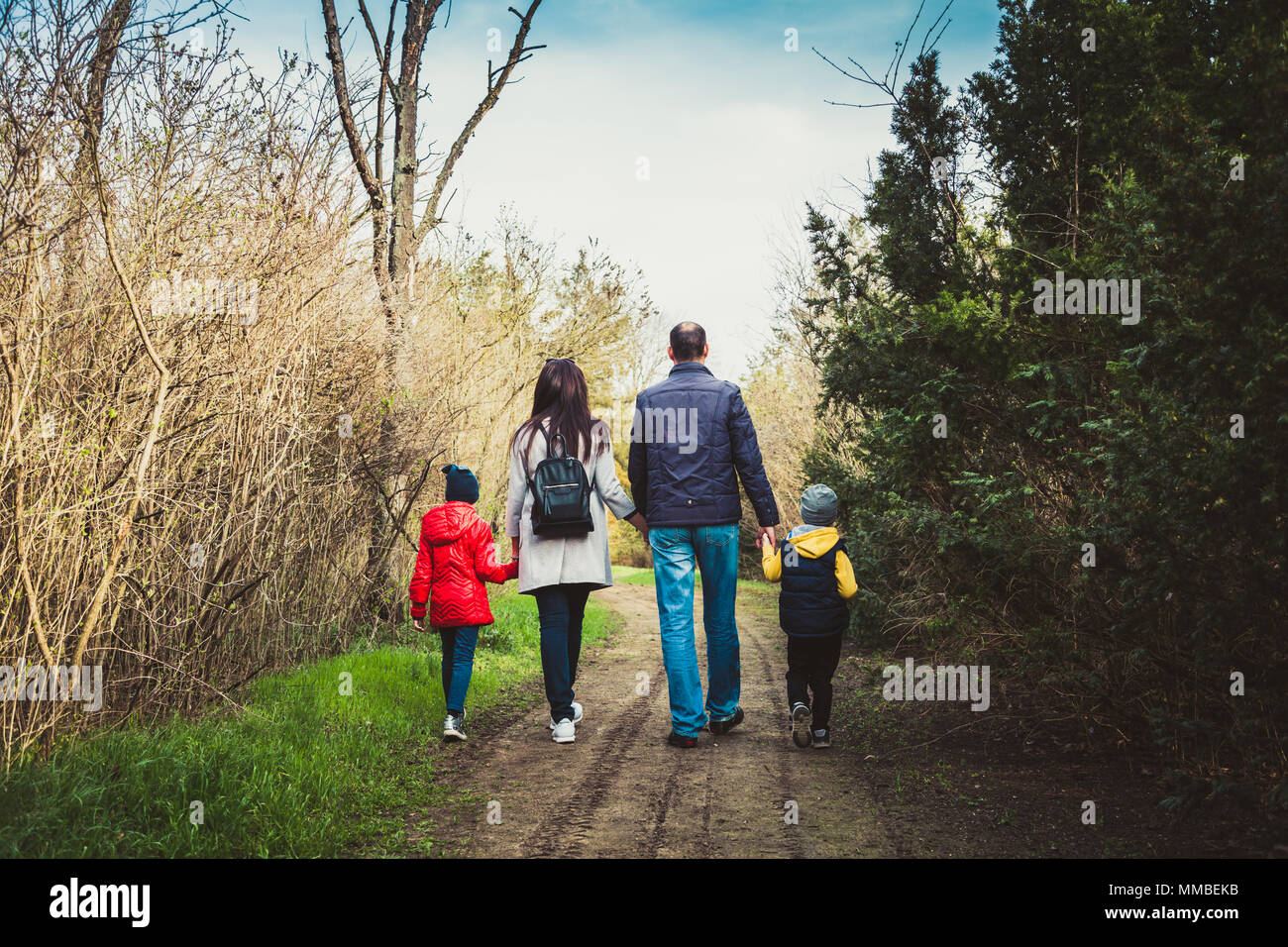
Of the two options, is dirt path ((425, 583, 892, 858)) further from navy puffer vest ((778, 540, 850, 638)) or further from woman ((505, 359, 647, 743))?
navy puffer vest ((778, 540, 850, 638))

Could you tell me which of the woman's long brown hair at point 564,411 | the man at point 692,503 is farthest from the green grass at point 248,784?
the woman's long brown hair at point 564,411

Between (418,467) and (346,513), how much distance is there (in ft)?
4.28

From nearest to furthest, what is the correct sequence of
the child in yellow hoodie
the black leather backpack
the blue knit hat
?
the black leather backpack < the child in yellow hoodie < the blue knit hat

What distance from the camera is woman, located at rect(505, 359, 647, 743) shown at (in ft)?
16.5

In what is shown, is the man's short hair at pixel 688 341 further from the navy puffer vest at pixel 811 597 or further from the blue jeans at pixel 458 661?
the blue jeans at pixel 458 661

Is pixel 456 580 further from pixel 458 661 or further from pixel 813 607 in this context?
pixel 813 607

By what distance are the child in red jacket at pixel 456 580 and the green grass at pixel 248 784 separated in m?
0.35

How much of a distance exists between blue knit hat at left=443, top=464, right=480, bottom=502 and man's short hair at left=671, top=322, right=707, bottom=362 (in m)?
1.52

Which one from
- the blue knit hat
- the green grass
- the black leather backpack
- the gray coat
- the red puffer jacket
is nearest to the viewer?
the green grass

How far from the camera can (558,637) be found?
5.09m

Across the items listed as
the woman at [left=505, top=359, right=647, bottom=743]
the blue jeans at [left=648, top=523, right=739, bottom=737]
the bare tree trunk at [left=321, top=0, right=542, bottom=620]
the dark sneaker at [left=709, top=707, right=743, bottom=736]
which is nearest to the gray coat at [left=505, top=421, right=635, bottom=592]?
the woman at [left=505, top=359, right=647, bottom=743]

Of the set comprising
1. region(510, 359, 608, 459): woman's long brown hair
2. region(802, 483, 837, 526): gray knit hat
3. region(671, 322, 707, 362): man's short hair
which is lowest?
region(802, 483, 837, 526): gray knit hat

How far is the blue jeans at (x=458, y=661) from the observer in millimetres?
5316
